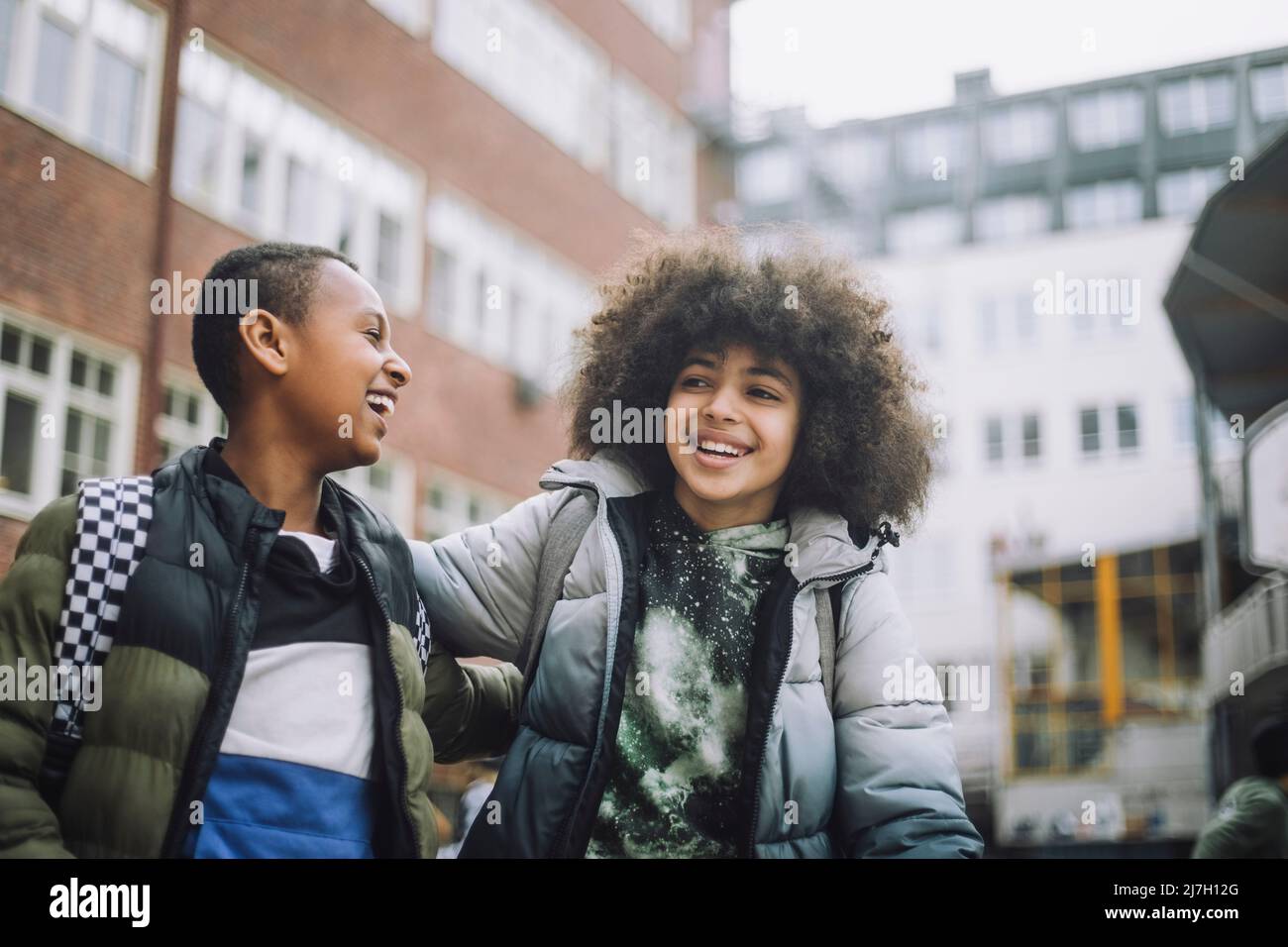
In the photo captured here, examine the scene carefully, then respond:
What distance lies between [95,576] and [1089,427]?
34070 mm

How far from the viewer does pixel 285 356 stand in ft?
10.2

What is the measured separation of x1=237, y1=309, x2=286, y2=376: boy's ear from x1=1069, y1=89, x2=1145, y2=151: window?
3229 centimetres

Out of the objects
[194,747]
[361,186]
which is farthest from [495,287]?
[194,747]

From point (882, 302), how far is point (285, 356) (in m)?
1.45

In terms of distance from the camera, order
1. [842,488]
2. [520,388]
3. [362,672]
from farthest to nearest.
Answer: [520,388] → [842,488] → [362,672]

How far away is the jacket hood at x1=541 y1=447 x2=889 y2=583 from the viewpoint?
3.21 m

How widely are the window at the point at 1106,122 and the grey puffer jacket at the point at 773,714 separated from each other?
32.0 meters

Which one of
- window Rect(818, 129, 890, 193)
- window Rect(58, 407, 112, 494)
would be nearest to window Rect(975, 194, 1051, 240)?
window Rect(818, 129, 890, 193)

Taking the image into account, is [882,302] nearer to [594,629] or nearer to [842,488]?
[842,488]

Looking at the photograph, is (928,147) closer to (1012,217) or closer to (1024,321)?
(1012,217)

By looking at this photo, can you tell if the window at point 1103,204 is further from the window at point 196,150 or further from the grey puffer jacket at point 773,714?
the grey puffer jacket at point 773,714

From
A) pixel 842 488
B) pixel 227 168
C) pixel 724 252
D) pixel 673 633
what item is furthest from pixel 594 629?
pixel 227 168

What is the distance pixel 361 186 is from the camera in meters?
14.5

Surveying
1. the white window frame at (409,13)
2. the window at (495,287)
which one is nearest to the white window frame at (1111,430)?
the window at (495,287)
